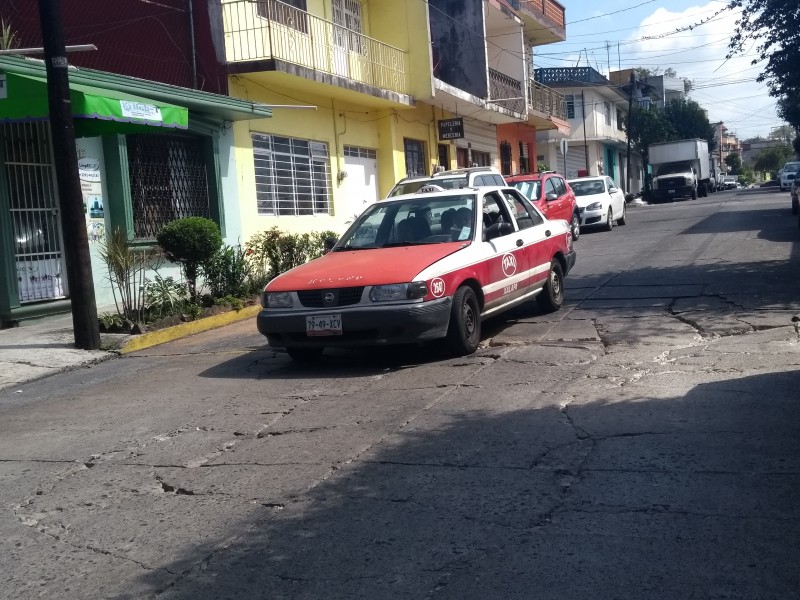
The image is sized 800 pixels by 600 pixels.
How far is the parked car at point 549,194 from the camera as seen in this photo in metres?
20.2

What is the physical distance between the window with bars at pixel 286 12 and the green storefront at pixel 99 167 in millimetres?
2372

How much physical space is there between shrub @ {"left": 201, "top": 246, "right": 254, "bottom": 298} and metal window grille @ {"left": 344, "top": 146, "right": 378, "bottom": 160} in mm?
7877

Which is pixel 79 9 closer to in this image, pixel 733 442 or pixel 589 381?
pixel 589 381

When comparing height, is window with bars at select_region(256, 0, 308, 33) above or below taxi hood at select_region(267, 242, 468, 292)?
above

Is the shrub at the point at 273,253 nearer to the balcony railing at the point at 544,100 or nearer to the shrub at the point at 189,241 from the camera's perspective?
the shrub at the point at 189,241

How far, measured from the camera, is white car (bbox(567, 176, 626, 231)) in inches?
983

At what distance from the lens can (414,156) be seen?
79.5 feet

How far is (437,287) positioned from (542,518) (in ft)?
13.1

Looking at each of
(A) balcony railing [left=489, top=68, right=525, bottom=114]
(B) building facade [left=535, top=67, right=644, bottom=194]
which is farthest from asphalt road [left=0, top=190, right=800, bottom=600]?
(B) building facade [left=535, top=67, right=644, bottom=194]

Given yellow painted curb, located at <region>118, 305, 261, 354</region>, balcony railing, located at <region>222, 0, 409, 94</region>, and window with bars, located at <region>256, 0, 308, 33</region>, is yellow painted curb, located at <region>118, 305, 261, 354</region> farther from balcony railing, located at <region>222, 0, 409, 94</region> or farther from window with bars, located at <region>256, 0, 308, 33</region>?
window with bars, located at <region>256, 0, 308, 33</region>

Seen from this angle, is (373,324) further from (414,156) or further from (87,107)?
(414,156)

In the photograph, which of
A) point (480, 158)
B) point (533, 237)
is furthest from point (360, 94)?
point (480, 158)

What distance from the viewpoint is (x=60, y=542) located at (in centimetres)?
451

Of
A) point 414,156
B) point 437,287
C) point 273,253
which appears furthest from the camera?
point 414,156
